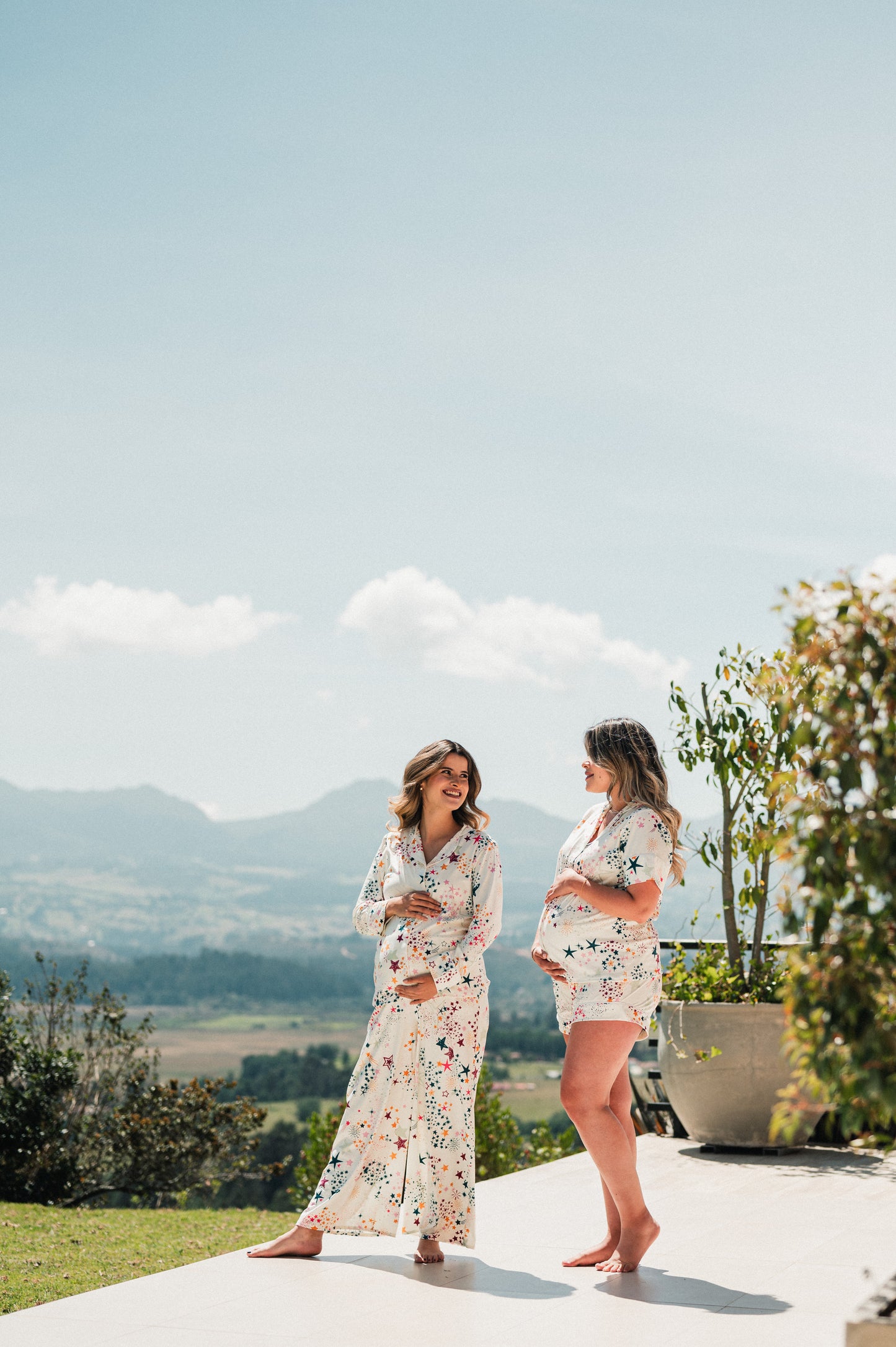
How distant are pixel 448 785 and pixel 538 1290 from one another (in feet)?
4.99

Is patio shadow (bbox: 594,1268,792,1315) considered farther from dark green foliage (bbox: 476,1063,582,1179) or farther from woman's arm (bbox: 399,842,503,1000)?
dark green foliage (bbox: 476,1063,582,1179)

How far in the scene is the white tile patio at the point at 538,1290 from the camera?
11.7 ft

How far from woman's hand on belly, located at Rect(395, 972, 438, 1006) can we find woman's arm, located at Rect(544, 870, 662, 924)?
19.1 inches

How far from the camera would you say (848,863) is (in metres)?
2.45

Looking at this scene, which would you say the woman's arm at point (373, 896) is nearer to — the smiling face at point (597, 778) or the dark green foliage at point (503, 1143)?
the smiling face at point (597, 778)

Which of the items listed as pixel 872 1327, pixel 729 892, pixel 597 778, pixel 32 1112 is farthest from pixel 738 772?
pixel 32 1112

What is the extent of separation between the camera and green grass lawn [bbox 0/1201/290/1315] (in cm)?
464

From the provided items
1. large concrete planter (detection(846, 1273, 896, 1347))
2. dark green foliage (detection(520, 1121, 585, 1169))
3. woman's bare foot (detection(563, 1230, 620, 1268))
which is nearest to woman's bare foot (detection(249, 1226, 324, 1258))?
woman's bare foot (detection(563, 1230, 620, 1268))

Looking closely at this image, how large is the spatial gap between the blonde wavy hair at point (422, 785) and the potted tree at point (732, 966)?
2.19 meters

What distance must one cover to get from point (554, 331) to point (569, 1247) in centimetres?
734

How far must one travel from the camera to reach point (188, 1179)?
11398 millimetres

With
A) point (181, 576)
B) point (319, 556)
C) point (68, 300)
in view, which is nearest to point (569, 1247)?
point (68, 300)

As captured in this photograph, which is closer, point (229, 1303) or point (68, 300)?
point (229, 1303)

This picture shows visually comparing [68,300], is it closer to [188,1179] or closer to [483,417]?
[483,417]
